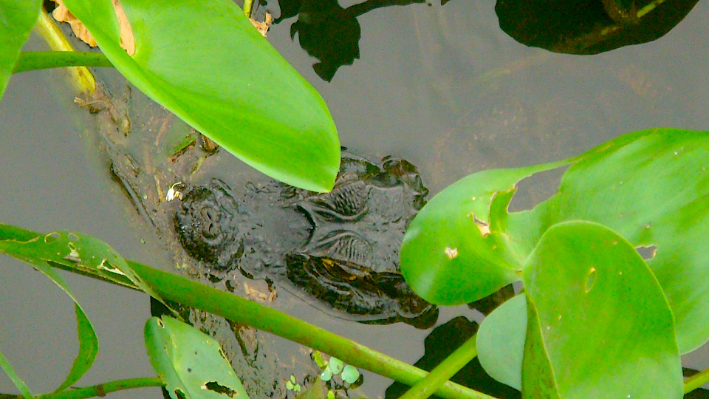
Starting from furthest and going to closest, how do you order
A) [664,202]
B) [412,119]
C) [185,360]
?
[412,119]
[185,360]
[664,202]

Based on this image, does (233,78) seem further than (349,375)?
No

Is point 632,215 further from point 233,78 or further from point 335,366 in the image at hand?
point 335,366

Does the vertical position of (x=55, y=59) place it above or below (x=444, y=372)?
above

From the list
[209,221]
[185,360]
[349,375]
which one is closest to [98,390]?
[185,360]

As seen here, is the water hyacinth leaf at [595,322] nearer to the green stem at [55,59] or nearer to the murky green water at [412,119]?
Result: the green stem at [55,59]

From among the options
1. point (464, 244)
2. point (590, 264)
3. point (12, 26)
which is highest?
point (12, 26)

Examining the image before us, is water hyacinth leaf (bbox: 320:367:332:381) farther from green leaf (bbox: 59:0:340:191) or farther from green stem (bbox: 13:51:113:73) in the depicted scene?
green stem (bbox: 13:51:113:73)

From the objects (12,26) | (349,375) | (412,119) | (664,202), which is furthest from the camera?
(412,119)

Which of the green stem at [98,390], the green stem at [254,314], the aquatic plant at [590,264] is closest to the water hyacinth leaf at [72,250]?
the green stem at [254,314]
